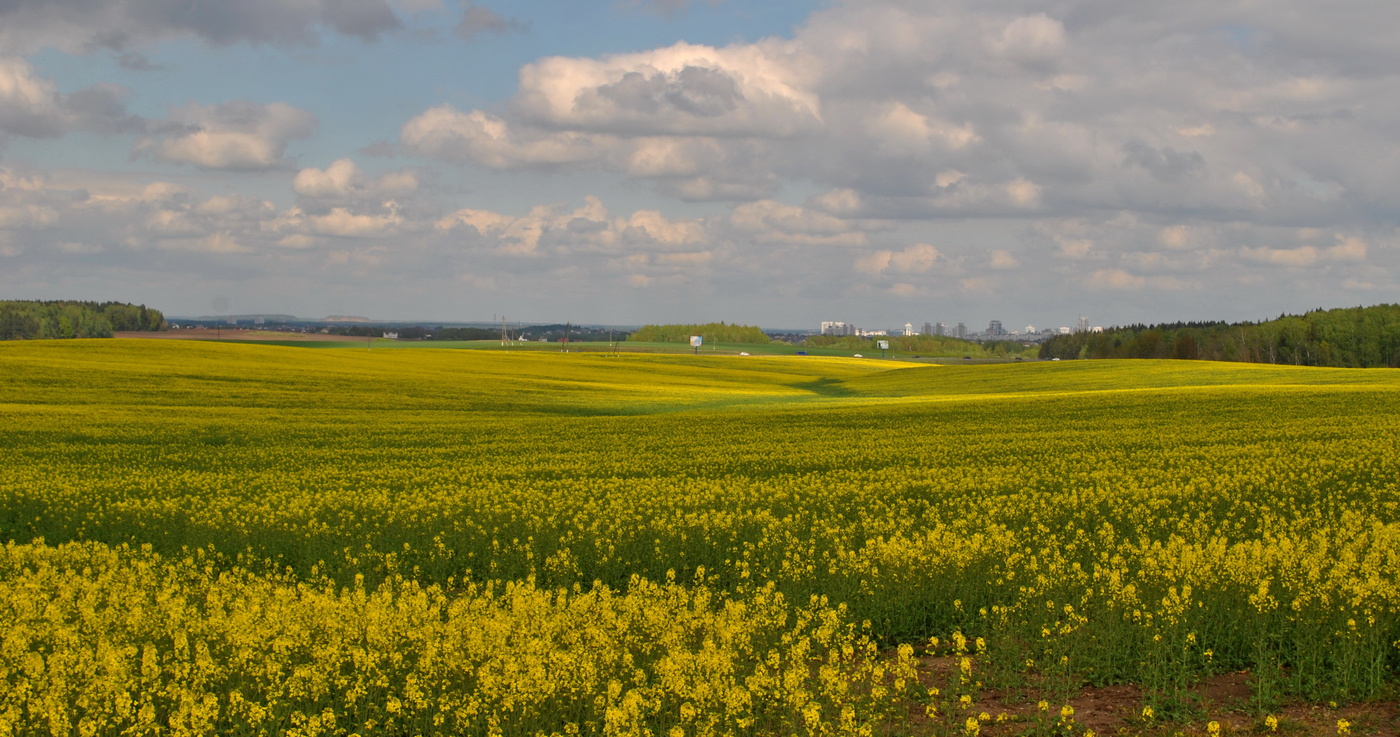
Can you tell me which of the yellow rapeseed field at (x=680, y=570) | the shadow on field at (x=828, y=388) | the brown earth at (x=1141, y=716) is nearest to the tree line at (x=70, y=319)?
the shadow on field at (x=828, y=388)

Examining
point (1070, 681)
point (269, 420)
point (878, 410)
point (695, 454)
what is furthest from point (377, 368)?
point (1070, 681)

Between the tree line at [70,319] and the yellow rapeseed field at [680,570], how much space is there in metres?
145

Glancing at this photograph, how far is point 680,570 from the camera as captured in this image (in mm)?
13430

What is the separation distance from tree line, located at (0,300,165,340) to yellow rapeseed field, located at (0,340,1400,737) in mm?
145375

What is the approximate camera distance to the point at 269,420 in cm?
3403

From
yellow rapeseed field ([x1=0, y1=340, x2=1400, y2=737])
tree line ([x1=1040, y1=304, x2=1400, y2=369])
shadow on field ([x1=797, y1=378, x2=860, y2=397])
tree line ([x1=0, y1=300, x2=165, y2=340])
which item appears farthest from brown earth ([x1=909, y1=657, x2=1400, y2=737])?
tree line ([x1=0, y1=300, x2=165, y2=340])

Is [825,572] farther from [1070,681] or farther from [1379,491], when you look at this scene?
[1379,491]

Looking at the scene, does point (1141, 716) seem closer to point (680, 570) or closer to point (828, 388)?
point (680, 570)

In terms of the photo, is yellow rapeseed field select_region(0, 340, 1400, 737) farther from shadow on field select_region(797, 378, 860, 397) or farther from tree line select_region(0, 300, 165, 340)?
tree line select_region(0, 300, 165, 340)

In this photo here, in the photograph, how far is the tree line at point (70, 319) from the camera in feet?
495

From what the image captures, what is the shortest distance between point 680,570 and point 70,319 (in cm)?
17971

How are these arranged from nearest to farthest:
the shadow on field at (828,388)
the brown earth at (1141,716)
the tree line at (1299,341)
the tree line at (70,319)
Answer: the brown earth at (1141,716)
the shadow on field at (828,388)
the tree line at (1299,341)
the tree line at (70,319)

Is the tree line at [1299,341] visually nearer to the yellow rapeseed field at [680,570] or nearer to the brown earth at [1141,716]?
the yellow rapeseed field at [680,570]

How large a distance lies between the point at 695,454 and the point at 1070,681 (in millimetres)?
16997
